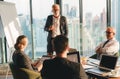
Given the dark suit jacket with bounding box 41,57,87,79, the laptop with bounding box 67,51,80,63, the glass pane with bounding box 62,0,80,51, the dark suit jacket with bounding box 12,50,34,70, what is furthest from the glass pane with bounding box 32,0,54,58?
the dark suit jacket with bounding box 41,57,87,79

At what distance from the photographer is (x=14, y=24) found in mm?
6293

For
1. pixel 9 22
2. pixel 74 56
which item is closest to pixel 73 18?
pixel 9 22

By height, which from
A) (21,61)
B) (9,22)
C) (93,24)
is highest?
(9,22)

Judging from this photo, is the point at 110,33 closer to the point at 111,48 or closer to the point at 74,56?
the point at 111,48

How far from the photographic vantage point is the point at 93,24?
292 inches

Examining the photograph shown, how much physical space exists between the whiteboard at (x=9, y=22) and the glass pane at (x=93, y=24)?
1976 millimetres

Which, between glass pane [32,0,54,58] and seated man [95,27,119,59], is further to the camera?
glass pane [32,0,54,58]

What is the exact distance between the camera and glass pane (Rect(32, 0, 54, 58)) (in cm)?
715

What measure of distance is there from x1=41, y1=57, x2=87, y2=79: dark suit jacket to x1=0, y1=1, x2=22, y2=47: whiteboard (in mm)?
3352

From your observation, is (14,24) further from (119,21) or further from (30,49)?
(119,21)

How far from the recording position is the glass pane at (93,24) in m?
7.23

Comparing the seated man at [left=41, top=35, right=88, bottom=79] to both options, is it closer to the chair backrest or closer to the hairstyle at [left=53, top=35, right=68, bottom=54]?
the hairstyle at [left=53, top=35, right=68, bottom=54]

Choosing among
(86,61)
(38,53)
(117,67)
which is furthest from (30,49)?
(117,67)

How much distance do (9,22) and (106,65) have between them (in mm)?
3104
